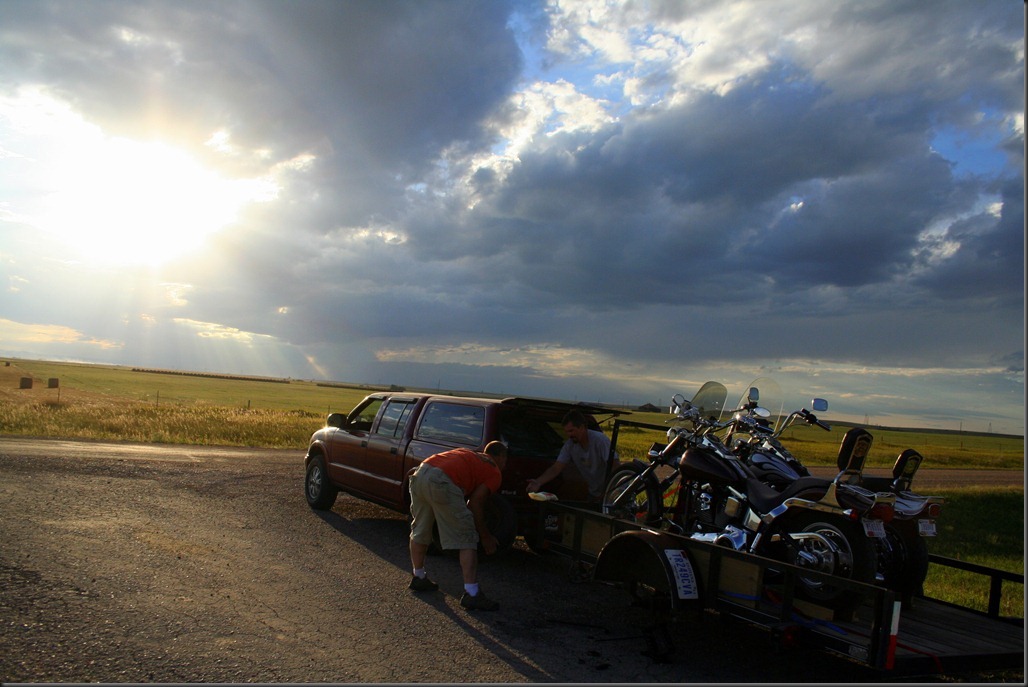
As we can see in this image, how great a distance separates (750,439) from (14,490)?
10056mm

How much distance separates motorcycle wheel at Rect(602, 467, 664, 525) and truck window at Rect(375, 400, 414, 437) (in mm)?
2948

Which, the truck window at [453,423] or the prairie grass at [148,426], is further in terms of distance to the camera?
the prairie grass at [148,426]

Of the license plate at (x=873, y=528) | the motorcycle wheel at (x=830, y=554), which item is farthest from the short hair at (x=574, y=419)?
the license plate at (x=873, y=528)

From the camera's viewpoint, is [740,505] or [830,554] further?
[740,505]

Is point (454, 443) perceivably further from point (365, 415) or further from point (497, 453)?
point (365, 415)

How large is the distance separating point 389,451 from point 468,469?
283cm

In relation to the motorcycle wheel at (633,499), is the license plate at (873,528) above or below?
above

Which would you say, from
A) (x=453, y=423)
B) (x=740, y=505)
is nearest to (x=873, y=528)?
(x=740, y=505)

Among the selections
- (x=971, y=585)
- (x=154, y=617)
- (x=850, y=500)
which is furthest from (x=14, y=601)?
(x=971, y=585)

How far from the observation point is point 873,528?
4.96 metres

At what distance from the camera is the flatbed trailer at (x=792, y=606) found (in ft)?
13.7

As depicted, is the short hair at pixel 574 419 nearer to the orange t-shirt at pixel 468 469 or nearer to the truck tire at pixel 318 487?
the orange t-shirt at pixel 468 469

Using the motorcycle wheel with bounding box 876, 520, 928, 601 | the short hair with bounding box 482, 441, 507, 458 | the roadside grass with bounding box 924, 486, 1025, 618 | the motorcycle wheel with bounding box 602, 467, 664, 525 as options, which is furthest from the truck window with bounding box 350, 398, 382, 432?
the roadside grass with bounding box 924, 486, 1025, 618

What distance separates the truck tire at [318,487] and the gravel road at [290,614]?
28.2 inches
